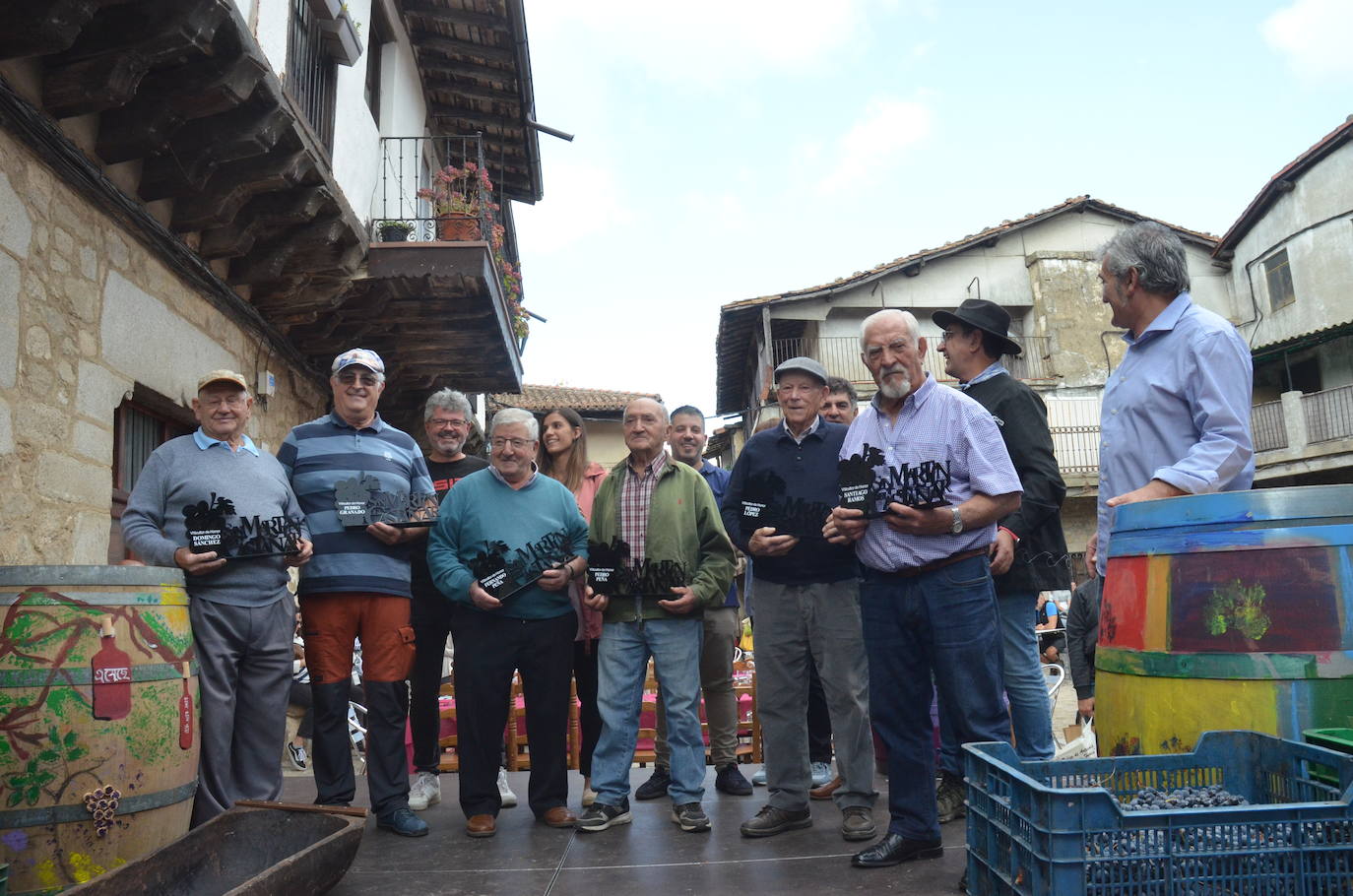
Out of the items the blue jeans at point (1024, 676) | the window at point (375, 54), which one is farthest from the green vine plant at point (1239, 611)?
the window at point (375, 54)

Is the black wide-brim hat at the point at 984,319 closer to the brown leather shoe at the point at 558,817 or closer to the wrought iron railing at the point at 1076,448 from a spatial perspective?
the brown leather shoe at the point at 558,817

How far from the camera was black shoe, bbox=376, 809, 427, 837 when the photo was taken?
13.6 ft

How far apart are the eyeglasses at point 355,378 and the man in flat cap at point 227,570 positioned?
0.46 meters

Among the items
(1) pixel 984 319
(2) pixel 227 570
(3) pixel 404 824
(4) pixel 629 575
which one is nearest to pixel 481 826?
(3) pixel 404 824

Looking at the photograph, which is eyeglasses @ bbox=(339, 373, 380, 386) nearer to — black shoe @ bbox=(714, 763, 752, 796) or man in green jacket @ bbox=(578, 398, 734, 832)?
man in green jacket @ bbox=(578, 398, 734, 832)

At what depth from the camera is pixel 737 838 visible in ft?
13.0

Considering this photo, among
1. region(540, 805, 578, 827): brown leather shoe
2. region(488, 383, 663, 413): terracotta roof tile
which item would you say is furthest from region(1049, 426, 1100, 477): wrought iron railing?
region(540, 805, 578, 827): brown leather shoe

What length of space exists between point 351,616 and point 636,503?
4.18 feet

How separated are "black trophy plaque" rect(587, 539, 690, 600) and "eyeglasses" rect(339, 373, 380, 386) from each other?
4.17ft

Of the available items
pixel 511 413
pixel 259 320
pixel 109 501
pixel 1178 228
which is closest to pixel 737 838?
pixel 511 413

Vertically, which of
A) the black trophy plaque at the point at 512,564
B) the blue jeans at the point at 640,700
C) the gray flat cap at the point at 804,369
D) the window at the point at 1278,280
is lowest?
the blue jeans at the point at 640,700

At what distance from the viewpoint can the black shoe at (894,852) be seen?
336 centimetres

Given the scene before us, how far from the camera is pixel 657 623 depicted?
427 centimetres

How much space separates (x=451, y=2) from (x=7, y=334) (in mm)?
7167
